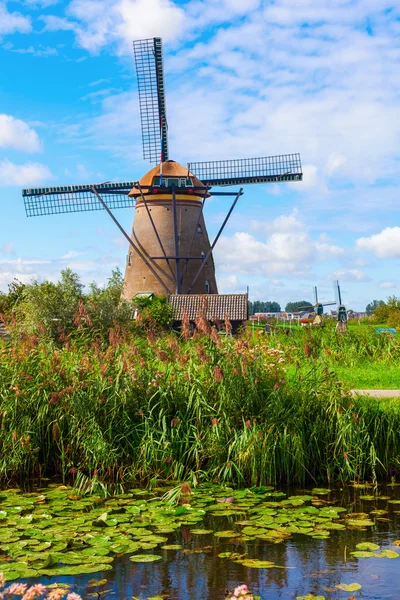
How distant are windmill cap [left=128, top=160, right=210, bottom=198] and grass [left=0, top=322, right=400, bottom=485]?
2405 centimetres

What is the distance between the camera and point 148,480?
24.6 feet

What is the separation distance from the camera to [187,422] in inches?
301

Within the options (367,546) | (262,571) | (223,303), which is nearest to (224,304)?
(223,303)

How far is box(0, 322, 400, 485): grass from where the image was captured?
7438mm

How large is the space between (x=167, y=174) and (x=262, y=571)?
2801 centimetres

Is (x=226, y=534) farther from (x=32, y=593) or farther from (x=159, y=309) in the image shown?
(x=159, y=309)

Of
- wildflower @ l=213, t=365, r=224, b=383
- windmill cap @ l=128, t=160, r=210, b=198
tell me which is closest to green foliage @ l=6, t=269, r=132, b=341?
windmill cap @ l=128, t=160, r=210, b=198

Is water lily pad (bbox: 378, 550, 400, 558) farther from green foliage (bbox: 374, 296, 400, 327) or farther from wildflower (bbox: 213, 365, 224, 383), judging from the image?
green foliage (bbox: 374, 296, 400, 327)

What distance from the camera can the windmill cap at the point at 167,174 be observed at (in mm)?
31781

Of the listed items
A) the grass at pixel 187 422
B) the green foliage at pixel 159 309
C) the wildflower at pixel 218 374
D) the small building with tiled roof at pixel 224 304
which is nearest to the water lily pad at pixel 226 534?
the grass at pixel 187 422

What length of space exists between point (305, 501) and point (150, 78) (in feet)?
99.0

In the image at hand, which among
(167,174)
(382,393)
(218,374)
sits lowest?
(382,393)

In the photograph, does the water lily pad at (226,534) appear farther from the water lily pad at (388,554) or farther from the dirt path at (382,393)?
the dirt path at (382,393)

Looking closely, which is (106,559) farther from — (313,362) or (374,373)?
(374,373)
